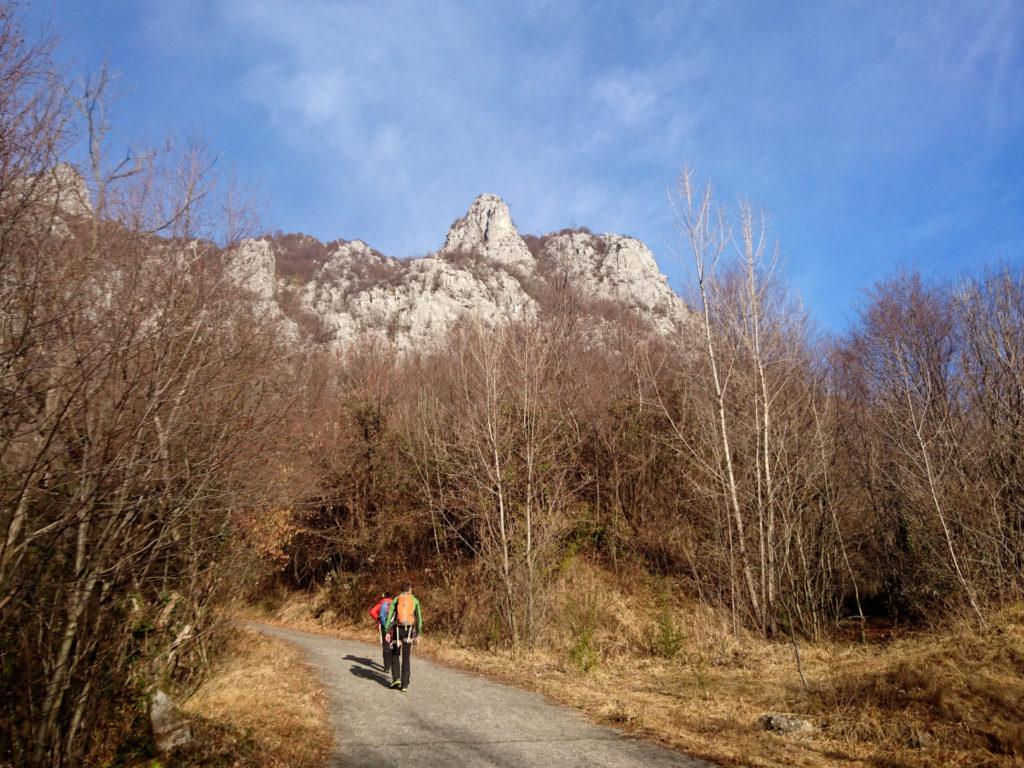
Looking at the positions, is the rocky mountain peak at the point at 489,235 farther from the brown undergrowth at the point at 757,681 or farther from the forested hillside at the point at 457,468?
the brown undergrowth at the point at 757,681

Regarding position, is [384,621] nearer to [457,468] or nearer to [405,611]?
[405,611]

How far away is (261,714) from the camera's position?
23.7 ft

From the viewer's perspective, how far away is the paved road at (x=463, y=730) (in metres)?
6.20

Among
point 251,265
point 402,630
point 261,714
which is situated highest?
point 251,265

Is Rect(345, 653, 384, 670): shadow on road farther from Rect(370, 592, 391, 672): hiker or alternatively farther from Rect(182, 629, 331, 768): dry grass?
Rect(182, 629, 331, 768): dry grass

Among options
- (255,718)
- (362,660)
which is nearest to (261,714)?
(255,718)

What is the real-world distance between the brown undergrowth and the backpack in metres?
2.51

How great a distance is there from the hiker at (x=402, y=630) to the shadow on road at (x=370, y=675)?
0.45 m

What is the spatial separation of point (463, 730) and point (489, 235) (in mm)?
95830

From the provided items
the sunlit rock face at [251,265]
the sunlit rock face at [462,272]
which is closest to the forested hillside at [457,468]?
the sunlit rock face at [251,265]

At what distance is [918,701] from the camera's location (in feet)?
24.2

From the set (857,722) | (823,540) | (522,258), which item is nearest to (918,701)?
(857,722)

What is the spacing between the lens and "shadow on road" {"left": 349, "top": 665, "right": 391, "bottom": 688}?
10359 mm

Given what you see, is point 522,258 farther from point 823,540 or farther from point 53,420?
point 53,420
